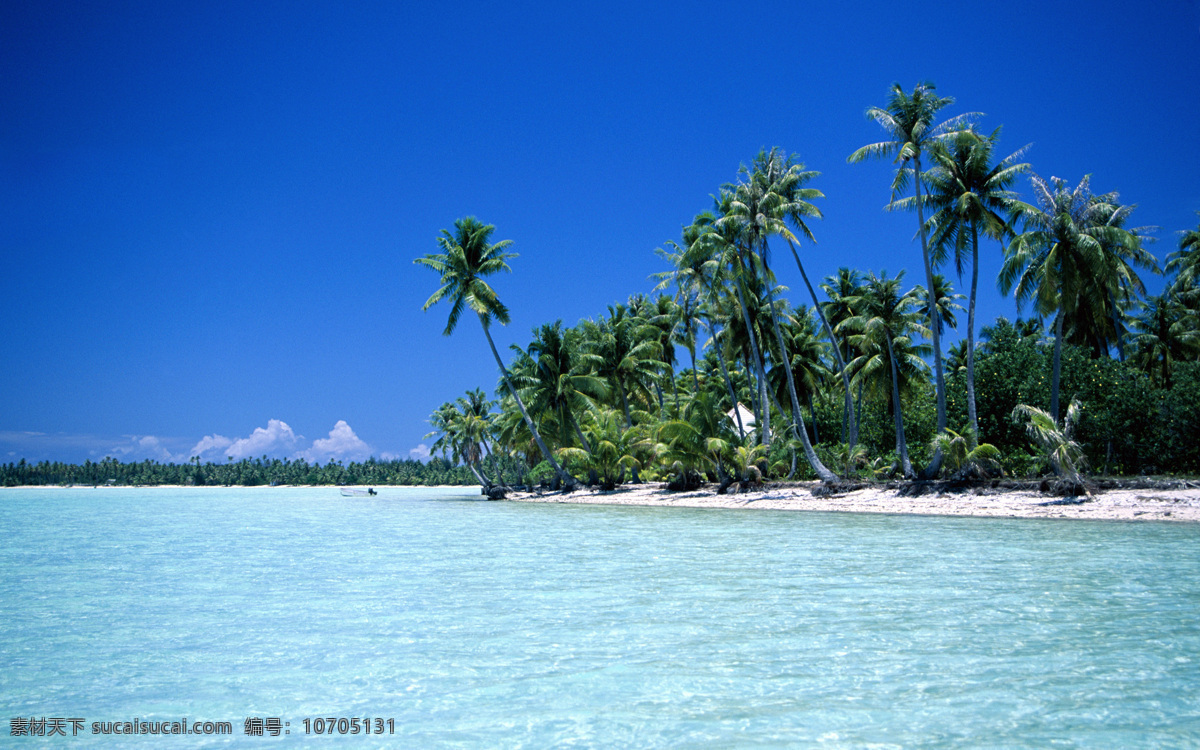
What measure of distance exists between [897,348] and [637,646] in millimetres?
31153

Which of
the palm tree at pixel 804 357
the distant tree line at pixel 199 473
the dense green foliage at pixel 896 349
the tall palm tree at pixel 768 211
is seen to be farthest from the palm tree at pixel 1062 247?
the distant tree line at pixel 199 473

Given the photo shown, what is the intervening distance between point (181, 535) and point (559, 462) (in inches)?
929

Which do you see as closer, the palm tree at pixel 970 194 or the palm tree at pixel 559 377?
the palm tree at pixel 970 194

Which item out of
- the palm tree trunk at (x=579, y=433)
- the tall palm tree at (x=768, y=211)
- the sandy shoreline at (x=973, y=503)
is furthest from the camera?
the palm tree trunk at (x=579, y=433)

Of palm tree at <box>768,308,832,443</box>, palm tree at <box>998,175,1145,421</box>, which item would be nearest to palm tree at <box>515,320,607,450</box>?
palm tree at <box>768,308,832,443</box>

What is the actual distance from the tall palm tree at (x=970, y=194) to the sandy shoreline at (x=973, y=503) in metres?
3.61

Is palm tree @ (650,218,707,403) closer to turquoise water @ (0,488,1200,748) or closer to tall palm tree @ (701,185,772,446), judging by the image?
tall palm tree @ (701,185,772,446)

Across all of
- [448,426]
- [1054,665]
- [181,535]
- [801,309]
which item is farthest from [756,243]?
[448,426]

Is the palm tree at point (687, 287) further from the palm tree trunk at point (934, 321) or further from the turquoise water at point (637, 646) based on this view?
the turquoise water at point (637, 646)

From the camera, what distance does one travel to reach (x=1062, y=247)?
24.1m

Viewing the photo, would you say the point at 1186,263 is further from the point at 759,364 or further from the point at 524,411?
the point at 524,411

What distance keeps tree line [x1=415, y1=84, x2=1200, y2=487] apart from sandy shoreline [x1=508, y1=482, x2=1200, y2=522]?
1341 mm

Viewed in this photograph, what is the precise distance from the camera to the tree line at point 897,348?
2388 centimetres

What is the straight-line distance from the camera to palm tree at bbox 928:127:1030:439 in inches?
945
